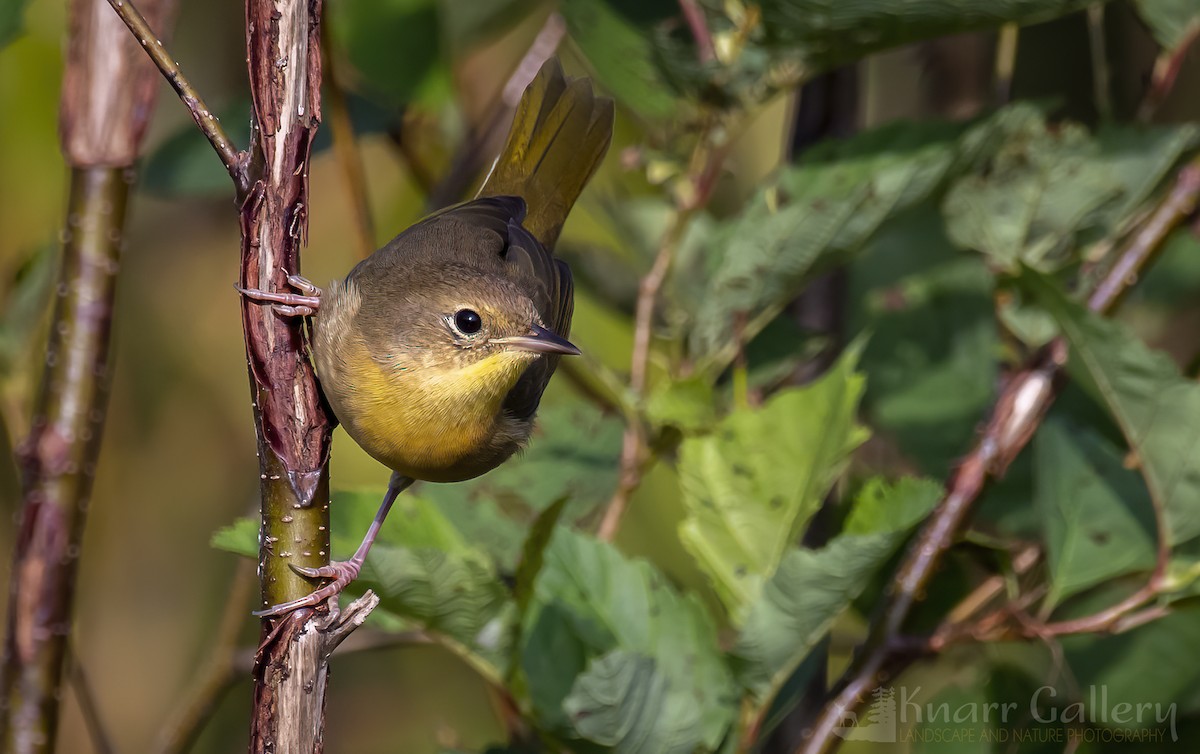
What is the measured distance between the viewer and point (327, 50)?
217 centimetres

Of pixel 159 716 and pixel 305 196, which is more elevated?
pixel 305 196

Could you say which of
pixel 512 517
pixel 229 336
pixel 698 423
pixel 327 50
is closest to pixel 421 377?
pixel 512 517

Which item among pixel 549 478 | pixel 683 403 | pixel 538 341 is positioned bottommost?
pixel 549 478

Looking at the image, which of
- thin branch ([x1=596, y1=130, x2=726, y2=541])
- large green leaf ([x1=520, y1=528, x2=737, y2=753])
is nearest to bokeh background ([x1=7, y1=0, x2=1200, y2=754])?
thin branch ([x1=596, y1=130, x2=726, y2=541])

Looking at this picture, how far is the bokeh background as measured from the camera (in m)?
3.12

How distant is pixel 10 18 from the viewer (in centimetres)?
205

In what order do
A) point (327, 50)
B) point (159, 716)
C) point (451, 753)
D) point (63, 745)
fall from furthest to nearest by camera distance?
point (159, 716) → point (63, 745) → point (327, 50) → point (451, 753)

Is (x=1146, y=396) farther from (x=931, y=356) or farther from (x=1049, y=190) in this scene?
(x=931, y=356)

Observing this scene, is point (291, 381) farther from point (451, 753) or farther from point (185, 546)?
point (185, 546)

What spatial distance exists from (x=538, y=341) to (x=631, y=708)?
27.7 inches

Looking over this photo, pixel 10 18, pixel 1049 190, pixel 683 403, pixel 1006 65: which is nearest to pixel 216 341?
pixel 10 18

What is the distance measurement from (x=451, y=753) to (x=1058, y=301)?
3.49 ft

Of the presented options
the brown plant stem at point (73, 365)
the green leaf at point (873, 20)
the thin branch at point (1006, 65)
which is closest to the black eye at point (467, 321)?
the brown plant stem at point (73, 365)

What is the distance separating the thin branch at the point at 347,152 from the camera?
2258mm
